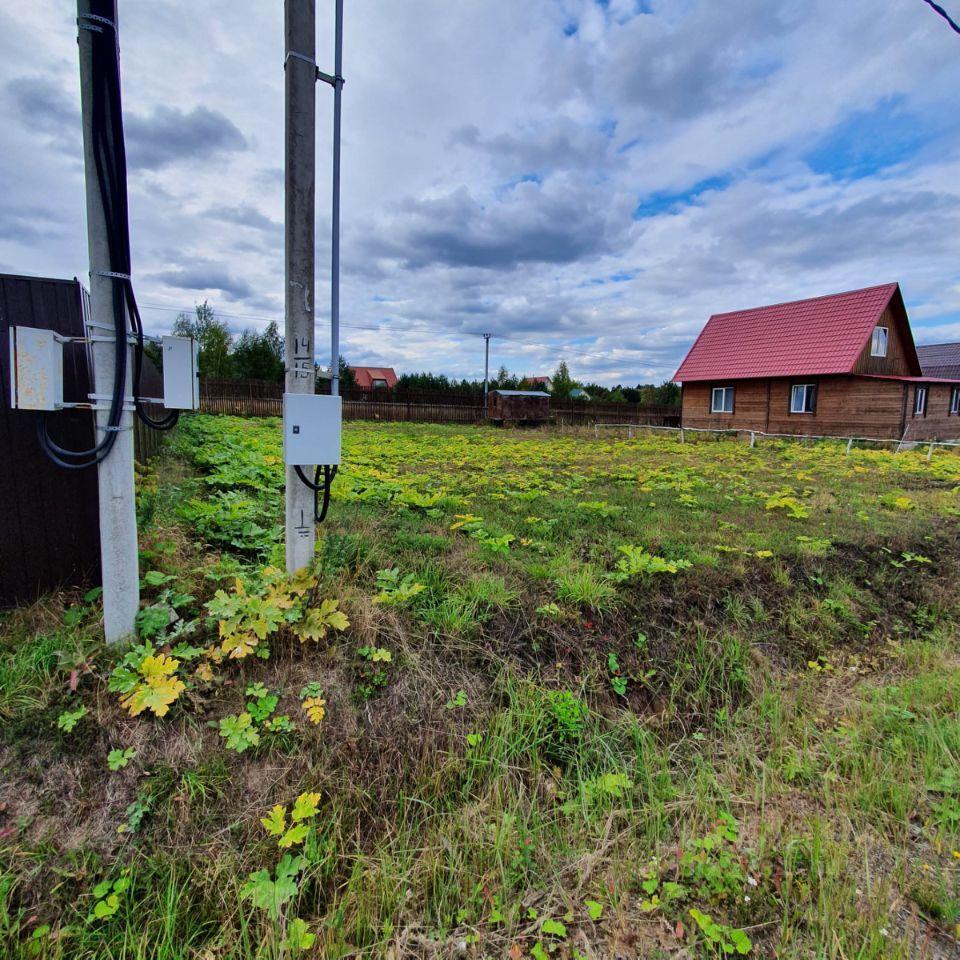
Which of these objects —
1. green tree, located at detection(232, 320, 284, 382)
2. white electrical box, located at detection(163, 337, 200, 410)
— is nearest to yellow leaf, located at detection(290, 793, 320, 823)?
white electrical box, located at detection(163, 337, 200, 410)

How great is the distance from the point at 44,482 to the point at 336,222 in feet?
6.70

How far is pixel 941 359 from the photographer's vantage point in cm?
3888

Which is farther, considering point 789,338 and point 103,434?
point 789,338

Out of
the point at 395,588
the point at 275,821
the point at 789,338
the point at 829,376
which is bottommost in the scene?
the point at 275,821

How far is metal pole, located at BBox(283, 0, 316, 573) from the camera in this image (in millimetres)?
2553

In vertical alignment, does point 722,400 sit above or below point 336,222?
above

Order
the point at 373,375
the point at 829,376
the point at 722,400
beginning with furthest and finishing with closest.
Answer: the point at 373,375, the point at 722,400, the point at 829,376

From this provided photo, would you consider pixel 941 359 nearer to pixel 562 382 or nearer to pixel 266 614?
pixel 562 382

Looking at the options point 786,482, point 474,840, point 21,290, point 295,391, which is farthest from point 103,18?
point 786,482

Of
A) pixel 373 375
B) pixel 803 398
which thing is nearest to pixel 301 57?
pixel 803 398

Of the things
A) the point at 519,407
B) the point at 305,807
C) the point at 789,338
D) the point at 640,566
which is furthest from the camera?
the point at 519,407

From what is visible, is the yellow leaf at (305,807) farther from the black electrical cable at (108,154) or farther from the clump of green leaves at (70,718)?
the black electrical cable at (108,154)

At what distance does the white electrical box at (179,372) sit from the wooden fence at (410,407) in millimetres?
21099

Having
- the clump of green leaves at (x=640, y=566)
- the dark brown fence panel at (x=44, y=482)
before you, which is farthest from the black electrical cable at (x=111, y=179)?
the clump of green leaves at (x=640, y=566)
